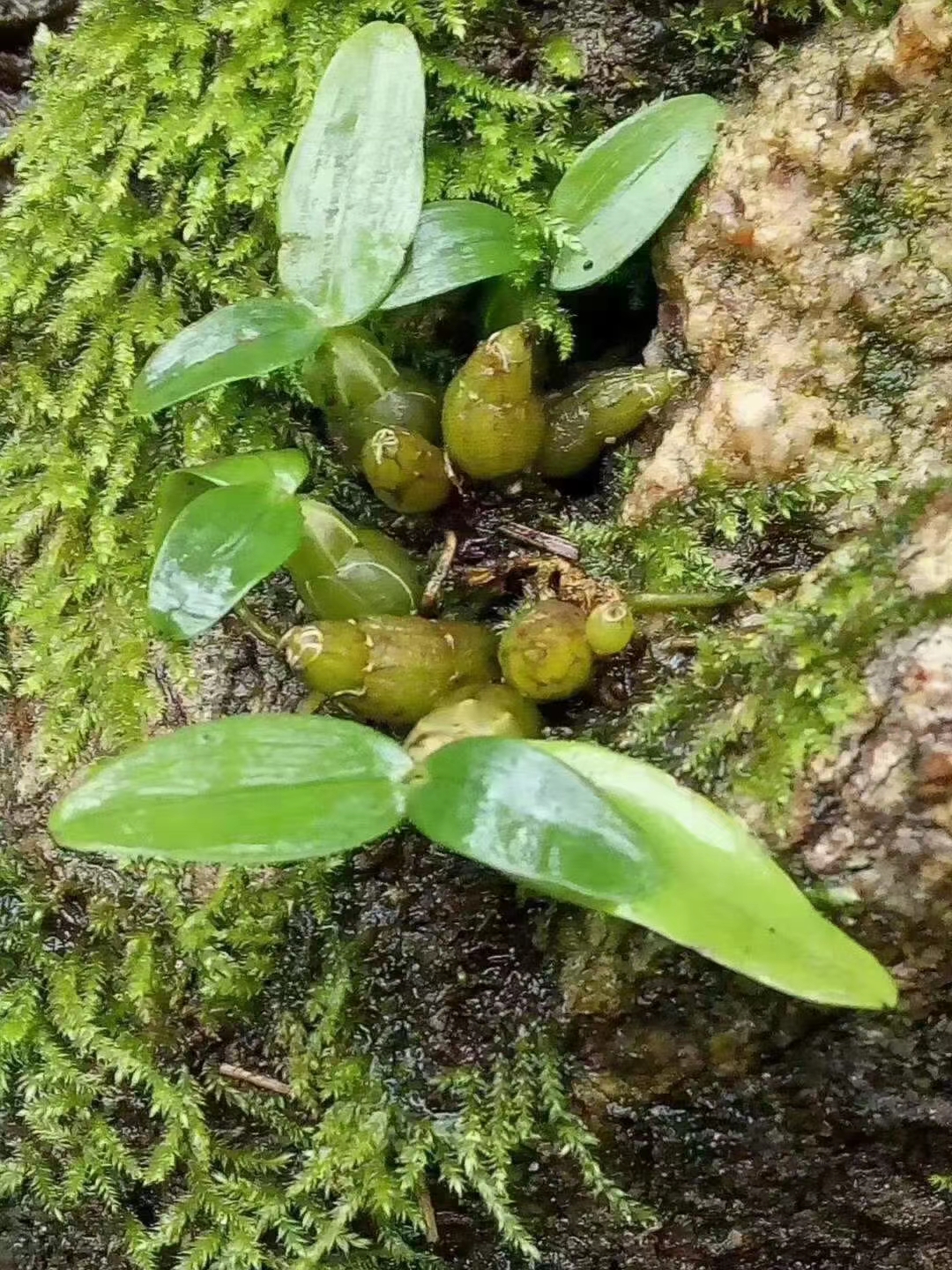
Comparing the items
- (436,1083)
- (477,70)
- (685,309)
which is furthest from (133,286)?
(436,1083)

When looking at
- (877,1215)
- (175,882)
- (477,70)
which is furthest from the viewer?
(477,70)

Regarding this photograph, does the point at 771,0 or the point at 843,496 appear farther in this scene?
the point at 771,0

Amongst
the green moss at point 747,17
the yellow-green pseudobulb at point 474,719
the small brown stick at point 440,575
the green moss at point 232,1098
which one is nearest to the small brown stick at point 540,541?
the small brown stick at point 440,575

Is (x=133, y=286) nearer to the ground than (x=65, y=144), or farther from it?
nearer to the ground

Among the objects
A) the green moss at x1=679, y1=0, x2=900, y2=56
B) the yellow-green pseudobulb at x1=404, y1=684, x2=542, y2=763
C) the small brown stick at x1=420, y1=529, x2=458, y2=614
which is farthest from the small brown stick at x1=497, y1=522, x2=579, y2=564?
the green moss at x1=679, y1=0, x2=900, y2=56

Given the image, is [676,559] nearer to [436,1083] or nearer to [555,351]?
[555,351]

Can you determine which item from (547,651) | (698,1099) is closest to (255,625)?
(547,651)
